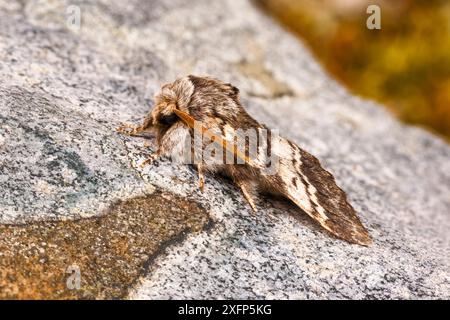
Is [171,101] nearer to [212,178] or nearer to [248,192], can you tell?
[212,178]

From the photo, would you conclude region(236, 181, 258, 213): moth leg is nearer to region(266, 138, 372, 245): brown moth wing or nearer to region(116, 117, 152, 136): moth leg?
region(266, 138, 372, 245): brown moth wing

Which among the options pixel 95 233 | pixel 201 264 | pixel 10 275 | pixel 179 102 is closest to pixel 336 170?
pixel 179 102

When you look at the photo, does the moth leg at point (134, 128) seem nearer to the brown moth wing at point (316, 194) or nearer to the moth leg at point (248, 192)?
the moth leg at point (248, 192)

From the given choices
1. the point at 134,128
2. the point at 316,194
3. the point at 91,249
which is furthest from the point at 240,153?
the point at 91,249

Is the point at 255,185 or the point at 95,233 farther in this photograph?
the point at 255,185

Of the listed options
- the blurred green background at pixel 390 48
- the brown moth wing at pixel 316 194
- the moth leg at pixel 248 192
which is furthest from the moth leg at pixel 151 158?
the blurred green background at pixel 390 48

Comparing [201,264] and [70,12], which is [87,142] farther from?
[70,12]
